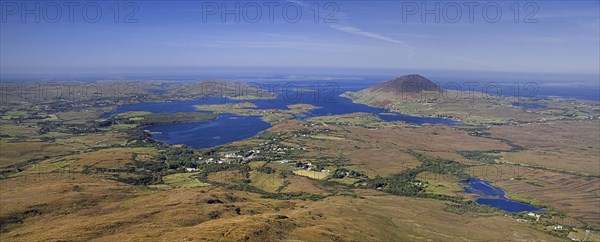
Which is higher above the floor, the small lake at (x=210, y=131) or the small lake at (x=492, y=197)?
the small lake at (x=210, y=131)

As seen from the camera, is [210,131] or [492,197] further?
[210,131]

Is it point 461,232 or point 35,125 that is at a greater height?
point 35,125

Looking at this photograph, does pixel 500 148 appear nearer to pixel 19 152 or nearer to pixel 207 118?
pixel 207 118

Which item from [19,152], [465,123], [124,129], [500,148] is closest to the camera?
[19,152]

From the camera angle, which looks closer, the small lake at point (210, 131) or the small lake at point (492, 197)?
the small lake at point (492, 197)

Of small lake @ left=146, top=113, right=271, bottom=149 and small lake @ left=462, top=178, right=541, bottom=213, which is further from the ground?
small lake @ left=146, top=113, right=271, bottom=149

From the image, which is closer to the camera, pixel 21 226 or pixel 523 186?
pixel 21 226

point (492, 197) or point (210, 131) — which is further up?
point (210, 131)

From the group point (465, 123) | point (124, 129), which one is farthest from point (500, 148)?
point (124, 129)
